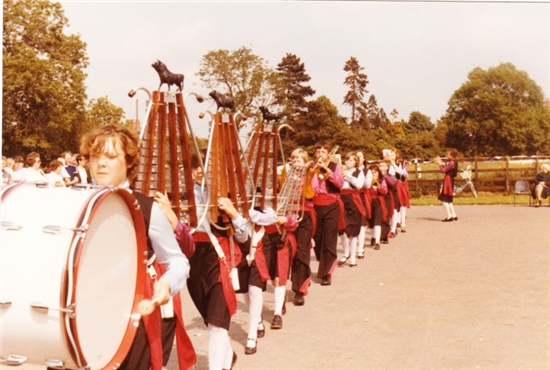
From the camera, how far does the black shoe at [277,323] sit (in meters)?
7.86

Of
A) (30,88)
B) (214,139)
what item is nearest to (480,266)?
(214,139)

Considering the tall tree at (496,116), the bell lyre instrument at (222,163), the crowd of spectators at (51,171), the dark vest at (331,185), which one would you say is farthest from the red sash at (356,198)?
the tall tree at (496,116)

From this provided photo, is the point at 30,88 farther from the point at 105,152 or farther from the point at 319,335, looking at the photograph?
the point at 105,152

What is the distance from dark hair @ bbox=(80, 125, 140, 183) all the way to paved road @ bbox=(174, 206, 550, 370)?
336 cm

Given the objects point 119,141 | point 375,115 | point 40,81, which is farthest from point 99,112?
point 375,115

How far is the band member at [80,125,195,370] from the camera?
3211 millimetres

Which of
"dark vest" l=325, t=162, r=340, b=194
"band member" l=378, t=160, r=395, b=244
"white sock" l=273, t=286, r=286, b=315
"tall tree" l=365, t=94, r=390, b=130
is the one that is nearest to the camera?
"white sock" l=273, t=286, r=286, b=315

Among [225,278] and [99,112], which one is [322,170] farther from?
[99,112]

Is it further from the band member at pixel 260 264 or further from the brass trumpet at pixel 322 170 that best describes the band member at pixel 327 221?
the band member at pixel 260 264

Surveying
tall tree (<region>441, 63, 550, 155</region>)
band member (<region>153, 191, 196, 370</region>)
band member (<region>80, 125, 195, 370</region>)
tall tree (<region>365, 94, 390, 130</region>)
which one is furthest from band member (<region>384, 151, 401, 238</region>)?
tall tree (<region>365, 94, 390, 130</region>)

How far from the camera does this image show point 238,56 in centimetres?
4244

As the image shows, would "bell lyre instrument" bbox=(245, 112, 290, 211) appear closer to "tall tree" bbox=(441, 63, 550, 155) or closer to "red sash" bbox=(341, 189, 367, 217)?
"red sash" bbox=(341, 189, 367, 217)

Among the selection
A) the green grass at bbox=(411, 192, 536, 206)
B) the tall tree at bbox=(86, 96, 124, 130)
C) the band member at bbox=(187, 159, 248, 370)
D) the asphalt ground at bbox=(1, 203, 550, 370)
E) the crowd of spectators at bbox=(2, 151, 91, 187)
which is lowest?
the asphalt ground at bbox=(1, 203, 550, 370)

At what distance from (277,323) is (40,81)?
2657 centimetres
